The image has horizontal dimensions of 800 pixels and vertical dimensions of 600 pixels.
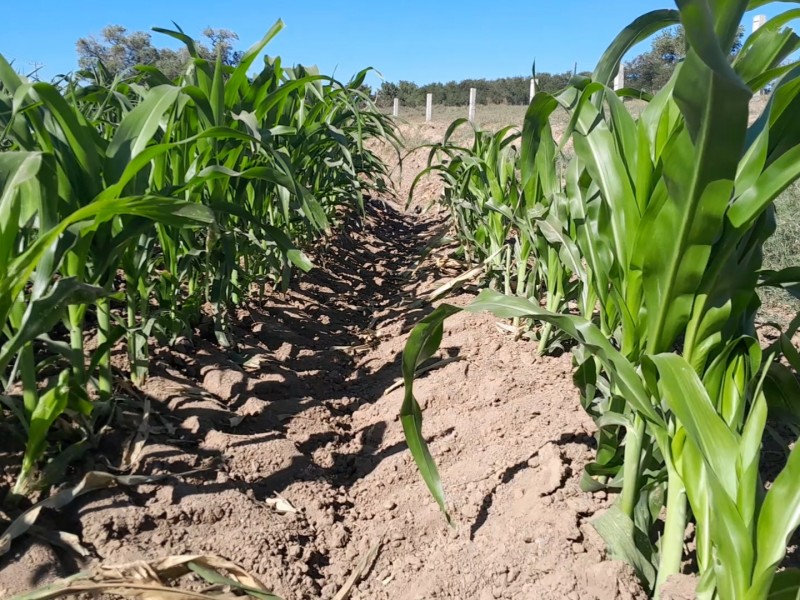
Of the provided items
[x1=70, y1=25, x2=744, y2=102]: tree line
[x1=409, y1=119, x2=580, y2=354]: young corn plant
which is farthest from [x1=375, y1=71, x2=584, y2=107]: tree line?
[x1=409, y1=119, x2=580, y2=354]: young corn plant

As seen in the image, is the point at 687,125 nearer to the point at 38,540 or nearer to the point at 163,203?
the point at 163,203

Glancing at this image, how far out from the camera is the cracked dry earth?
141 cm

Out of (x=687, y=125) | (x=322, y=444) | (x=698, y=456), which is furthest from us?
(x=322, y=444)

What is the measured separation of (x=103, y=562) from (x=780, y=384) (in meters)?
1.35

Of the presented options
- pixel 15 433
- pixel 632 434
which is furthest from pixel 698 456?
pixel 15 433

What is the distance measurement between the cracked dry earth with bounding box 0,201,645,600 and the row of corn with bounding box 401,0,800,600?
7.3 inches

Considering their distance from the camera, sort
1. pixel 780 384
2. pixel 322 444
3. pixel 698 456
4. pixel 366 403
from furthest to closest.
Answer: pixel 366 403, pixel 322 444, pixel 780 384, pixel 698 456

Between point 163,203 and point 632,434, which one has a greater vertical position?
point 163,203

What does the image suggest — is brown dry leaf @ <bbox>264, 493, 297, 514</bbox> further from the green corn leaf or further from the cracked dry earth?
the green corn leaf

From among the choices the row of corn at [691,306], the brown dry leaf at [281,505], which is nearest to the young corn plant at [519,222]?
the row of corn at [691,306]

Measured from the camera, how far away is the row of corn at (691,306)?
95 centimetres

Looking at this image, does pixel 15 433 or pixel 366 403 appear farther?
pixel 366 403

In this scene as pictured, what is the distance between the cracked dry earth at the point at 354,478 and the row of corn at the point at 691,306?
0.19 metres

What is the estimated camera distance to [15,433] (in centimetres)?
150
